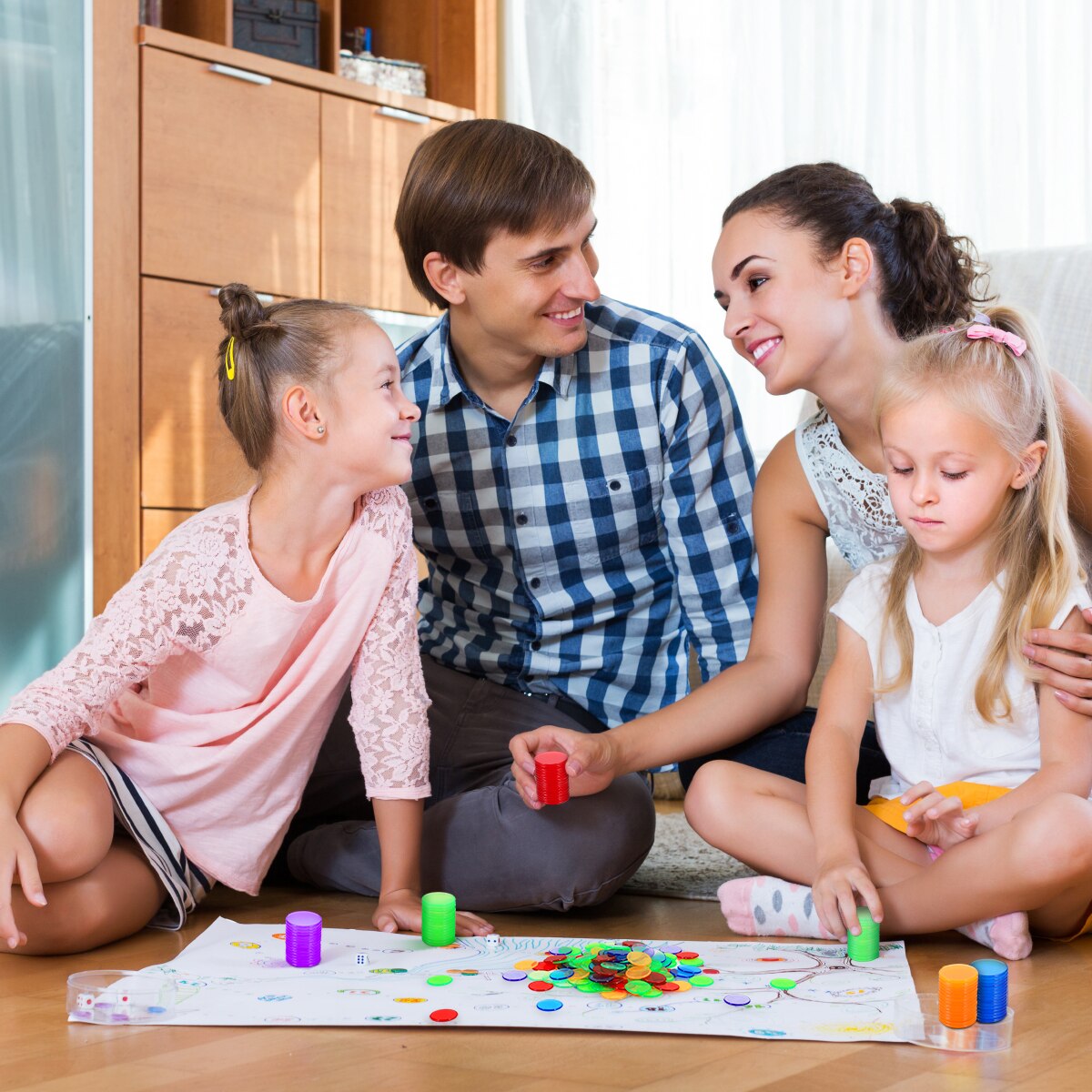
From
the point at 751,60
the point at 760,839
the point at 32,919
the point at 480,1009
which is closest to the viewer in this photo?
the point at 480,1009

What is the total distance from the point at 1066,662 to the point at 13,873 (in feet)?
3.05

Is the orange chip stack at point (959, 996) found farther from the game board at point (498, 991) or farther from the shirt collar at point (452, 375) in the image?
the shirt collar at point (452, 375)

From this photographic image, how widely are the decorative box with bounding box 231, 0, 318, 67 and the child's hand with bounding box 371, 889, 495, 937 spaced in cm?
215

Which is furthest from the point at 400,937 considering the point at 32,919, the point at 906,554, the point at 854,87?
the point at 854,87

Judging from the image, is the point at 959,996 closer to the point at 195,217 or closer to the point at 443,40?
the point at 195,217

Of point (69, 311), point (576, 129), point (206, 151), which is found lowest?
point (69, 311)

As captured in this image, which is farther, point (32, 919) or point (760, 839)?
A: point (760, 839)

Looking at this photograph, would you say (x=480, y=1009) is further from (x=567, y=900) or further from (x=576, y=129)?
(x=576, y=129)

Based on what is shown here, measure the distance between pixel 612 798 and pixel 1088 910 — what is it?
46 cm

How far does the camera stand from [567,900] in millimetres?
1426

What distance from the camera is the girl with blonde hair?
125 cm

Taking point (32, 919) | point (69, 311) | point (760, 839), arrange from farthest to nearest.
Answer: point (69, 311) → point (760, 839) → point (32, 919)

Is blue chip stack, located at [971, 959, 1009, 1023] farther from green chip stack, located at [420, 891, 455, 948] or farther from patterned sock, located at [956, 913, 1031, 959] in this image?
green chip stack, located at [420, 891, 455, 948]

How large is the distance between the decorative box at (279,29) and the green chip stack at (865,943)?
2.40 meters
